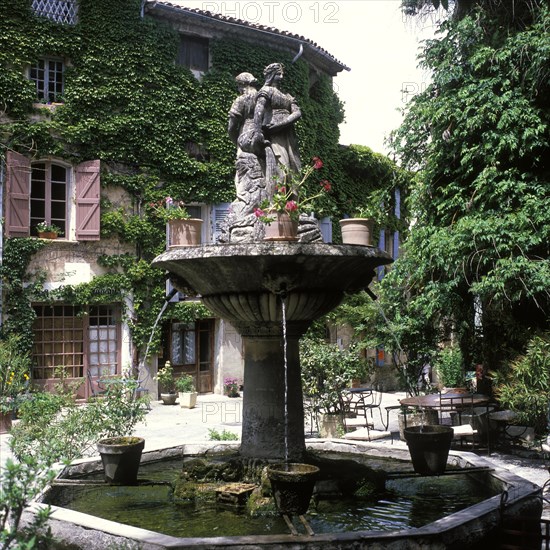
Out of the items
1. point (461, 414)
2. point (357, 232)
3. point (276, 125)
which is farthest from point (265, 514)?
point (461, 414)

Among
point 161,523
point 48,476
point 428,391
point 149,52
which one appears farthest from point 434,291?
point 149,52

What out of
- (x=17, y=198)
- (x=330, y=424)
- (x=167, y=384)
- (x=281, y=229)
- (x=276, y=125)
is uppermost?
(x=17, y=198)

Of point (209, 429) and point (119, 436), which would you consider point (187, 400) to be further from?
point (119, 436)

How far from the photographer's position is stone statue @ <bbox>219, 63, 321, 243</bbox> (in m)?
7.27

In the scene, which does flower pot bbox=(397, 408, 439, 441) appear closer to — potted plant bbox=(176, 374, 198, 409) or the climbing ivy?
potted plant bbox=(176, 374, 198, 409)

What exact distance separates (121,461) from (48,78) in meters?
14.6

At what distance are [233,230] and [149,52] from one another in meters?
14.2

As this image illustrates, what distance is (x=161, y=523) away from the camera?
18.6ft

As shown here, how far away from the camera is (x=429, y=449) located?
6.13 m

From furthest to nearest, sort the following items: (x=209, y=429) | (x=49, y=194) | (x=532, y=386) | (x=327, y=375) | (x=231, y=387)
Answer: (x=231, y=387), (x=49, y=194), (x=327, y=375), (x=209, y=429), (x=532, y=386)

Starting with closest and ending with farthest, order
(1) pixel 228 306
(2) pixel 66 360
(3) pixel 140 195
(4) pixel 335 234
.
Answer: (1) pixel 228 306 → (2) pixel 66 360 → (3) pixel 140 195 → (4) pixel 335 234

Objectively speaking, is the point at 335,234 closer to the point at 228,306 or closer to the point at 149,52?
the point at 149,52

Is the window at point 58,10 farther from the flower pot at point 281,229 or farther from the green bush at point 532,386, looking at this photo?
the flower pot at point 281,229

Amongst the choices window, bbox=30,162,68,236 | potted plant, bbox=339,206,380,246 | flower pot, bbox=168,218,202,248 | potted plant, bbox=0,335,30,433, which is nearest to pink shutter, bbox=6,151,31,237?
window, bbox=30,162,68,236
